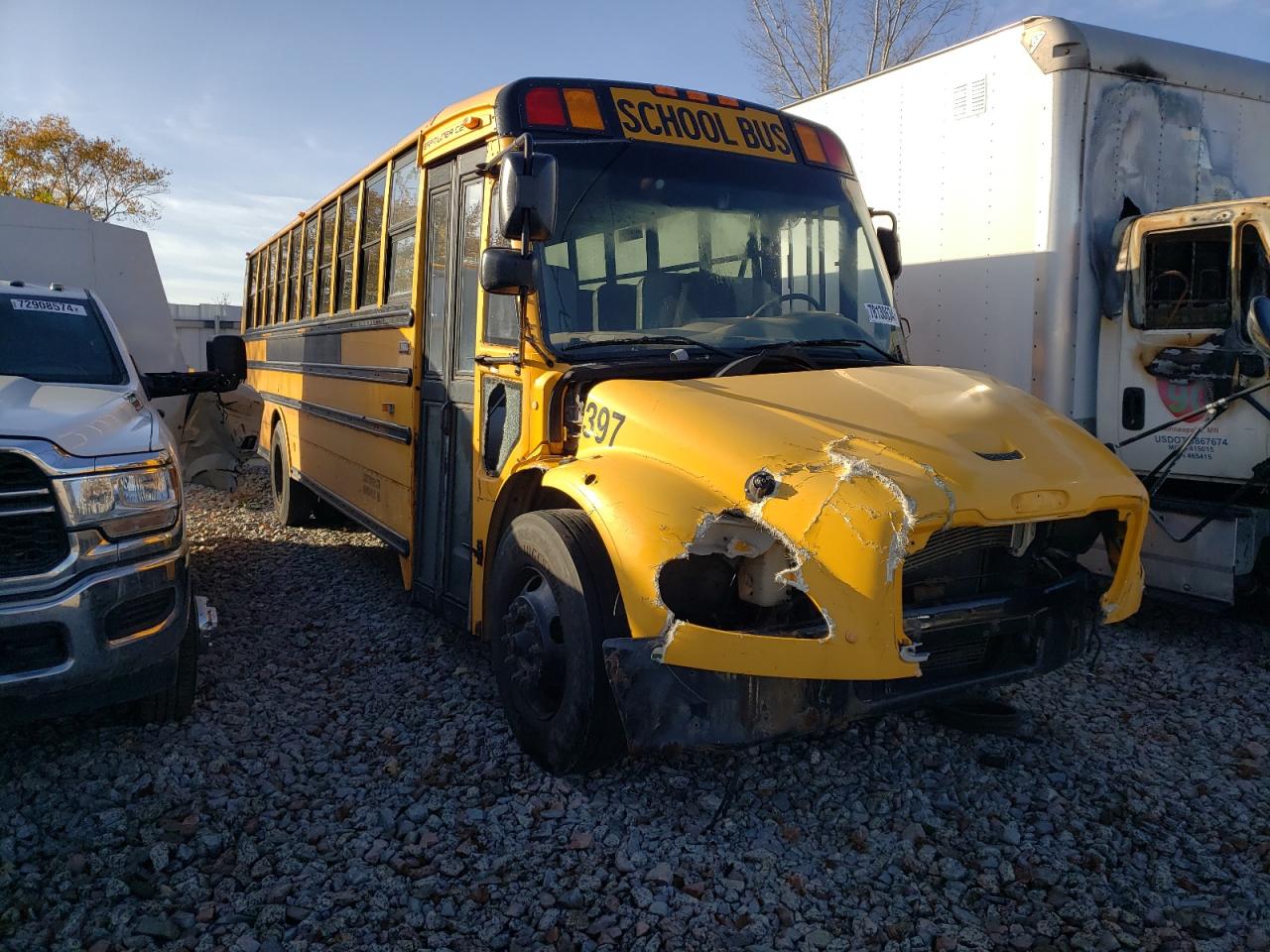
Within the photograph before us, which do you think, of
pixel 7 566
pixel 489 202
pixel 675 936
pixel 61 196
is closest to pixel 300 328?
pixel 489 202

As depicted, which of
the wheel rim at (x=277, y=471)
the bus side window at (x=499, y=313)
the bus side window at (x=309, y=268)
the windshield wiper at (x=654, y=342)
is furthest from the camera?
the wheel rim at (x=277, y=471)

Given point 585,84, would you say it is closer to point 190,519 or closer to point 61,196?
point 190,519

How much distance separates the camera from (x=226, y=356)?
5.27 meters

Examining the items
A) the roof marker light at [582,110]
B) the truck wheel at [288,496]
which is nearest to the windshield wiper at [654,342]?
the roof marker light at [582,110]

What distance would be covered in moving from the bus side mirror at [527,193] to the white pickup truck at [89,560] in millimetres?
1663

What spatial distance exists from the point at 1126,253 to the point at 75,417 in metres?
5.38

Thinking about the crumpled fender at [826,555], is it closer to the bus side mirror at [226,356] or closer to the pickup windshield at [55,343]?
the pickup windshield at [55,343]

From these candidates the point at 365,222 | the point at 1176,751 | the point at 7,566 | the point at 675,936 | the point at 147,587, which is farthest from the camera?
the point at 365,222

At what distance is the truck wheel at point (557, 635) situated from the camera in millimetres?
3141

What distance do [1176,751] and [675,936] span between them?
2486 mm

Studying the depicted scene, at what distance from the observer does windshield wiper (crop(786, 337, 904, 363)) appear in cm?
385

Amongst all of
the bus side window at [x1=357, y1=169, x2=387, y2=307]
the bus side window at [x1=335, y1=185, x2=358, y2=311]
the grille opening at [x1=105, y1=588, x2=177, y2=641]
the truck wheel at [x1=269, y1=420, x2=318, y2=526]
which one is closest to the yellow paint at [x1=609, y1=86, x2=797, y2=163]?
the bus side window at [x1=357, y1=169, x2=387, y2=307]

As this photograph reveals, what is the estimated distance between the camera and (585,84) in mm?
3955

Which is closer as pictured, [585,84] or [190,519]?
[585,84]
